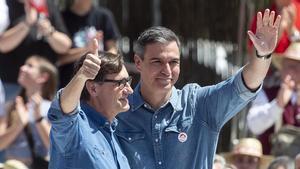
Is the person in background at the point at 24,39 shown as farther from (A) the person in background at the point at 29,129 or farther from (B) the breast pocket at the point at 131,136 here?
(B) the breast pocket at the point at 131,136

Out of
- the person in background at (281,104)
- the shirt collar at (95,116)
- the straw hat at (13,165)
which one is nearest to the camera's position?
the shirt collar at (95,116)

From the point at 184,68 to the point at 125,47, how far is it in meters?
0.64

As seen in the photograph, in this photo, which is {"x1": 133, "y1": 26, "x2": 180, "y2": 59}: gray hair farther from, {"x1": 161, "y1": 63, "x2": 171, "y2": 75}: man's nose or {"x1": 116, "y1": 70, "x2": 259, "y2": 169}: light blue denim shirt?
{"x1": 116, "y1": 70, "x2": 259, "y2": 169}: light blue denim shirt

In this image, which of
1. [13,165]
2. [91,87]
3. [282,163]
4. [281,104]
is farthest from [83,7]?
[91,87]

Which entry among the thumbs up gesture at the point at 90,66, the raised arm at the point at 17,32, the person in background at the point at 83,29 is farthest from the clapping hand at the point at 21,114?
the thumbs up gesture at the point at 90,66

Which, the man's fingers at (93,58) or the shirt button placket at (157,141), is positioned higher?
the man's fingers at (93,58)

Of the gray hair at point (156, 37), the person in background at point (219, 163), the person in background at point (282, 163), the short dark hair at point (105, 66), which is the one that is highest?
the gray hair at point (156, 37)

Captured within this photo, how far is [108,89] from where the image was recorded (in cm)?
509

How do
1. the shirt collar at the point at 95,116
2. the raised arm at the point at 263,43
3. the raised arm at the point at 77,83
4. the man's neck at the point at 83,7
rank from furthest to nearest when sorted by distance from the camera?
the man's neck at the point at 83,7
the raised arm at the point at 263,43
the shirt collar at the point at 95,116
the raised arm at the point at 77,83

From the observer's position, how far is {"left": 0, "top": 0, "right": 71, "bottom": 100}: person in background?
8.31 metres

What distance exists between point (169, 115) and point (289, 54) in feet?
9.96

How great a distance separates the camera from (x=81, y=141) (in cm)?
491

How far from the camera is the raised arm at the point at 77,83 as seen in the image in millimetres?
4730

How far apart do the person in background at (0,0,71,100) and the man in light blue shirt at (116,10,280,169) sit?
9.43ft
